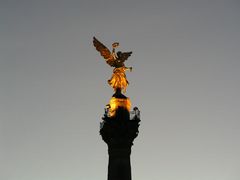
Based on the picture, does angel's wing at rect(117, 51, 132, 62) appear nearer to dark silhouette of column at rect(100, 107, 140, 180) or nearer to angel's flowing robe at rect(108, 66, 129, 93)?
angel's flowing robe at rect(108, 66, 129, 93)

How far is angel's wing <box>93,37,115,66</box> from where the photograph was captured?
113 ft

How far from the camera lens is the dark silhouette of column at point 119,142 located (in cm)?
3002

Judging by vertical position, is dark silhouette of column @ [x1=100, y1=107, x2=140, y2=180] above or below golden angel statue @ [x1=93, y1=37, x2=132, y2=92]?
below

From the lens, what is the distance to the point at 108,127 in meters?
30.6

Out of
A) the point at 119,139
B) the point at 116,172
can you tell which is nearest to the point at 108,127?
the point at 119,139

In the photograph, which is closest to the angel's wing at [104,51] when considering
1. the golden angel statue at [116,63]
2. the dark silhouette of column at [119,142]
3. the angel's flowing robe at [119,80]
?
the golden angel statue at [116,63]

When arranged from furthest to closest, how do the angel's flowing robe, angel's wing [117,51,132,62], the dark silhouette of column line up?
angel's wing [117,51,132,62]
the angel's flowing robe
the dark silhouette of column

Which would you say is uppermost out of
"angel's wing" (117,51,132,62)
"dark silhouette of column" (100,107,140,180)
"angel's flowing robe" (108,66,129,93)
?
"angel's wing" (117,51,132,62)

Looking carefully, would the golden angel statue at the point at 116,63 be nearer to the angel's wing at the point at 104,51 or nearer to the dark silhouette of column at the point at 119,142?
the angel's wing at the point at 104,51

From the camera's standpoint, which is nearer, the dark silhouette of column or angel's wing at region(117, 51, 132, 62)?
the dark silhouette of column

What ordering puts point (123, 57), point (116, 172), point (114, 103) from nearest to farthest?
point (116, 172)
point (114, 103)
point (123, 57)

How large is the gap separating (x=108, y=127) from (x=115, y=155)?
2.00m

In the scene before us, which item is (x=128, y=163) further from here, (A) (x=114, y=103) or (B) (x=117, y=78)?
(B) (x=117, y=78)

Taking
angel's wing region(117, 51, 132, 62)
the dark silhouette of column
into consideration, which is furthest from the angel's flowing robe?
the dark silhouette of column
